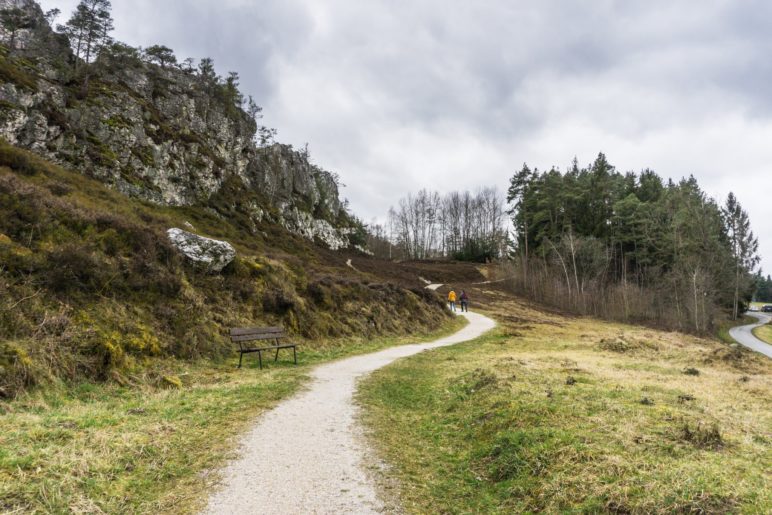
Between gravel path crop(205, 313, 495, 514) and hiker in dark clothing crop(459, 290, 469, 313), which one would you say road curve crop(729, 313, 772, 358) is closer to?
hiker in dark clothing crop(459, 290, 469, 313)

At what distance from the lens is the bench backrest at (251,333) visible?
11.3 metres

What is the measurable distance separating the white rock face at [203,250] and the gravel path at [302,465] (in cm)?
820

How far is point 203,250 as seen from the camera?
14.7 meters

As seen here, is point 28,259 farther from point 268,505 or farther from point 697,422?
point 697,422

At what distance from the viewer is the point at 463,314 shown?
3275 centimetres

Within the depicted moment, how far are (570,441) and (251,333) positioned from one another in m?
9.47

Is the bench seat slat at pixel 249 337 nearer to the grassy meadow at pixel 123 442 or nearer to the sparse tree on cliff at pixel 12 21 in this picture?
the grassy meadow at pixel 123 442

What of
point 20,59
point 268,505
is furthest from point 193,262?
point 20,59

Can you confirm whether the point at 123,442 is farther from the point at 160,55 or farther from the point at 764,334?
the point at 160,55

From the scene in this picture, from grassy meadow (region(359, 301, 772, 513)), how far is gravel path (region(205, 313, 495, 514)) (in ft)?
1.56

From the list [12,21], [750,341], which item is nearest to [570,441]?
[750,341]

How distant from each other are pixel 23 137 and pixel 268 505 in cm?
3618

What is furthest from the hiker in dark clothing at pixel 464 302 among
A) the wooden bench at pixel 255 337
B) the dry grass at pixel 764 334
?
the dry grass at pixel 764 334

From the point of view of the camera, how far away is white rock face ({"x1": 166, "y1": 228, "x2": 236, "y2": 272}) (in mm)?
14180
